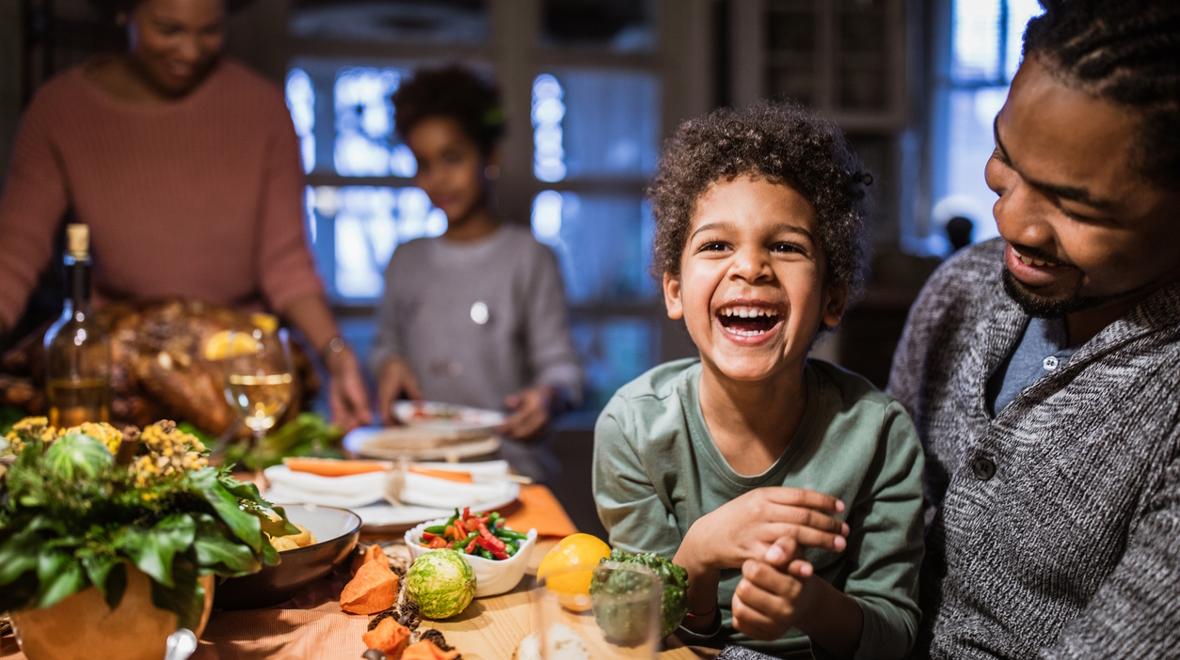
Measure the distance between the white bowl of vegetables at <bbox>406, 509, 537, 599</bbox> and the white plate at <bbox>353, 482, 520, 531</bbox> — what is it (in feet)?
0.62

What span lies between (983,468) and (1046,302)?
→ 0.22 meters

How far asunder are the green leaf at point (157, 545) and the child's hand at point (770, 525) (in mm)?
516

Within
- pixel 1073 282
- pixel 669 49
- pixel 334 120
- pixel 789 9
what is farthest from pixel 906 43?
pixel 1073 282

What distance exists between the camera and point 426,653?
931 millimetres

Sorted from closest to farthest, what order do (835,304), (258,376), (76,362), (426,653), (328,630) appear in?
(426,653), (328,630), (835,304), (258,376), (76,362)

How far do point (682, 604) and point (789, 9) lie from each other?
3.69 meters

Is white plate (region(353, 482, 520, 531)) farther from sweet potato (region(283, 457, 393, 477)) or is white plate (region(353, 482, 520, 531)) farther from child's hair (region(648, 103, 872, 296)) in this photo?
child's hair (region(648, 103, 872, 296))

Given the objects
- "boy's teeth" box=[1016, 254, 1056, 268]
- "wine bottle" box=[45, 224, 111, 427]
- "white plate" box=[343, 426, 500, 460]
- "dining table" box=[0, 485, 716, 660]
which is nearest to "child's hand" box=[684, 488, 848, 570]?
"dining table" box=[0, 485, 716, 660]

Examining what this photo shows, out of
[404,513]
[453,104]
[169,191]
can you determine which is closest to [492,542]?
[404,513]

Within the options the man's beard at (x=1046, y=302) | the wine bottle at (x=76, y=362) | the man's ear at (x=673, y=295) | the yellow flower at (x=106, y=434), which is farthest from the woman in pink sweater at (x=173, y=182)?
the man's beard at (x=1046, y=302)

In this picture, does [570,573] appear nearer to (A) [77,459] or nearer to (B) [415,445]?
(A) [77,459]

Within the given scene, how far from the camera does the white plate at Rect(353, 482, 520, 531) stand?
1398 mm

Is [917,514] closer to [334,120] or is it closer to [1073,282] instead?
[1073,282]

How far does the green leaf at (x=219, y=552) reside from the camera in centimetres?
88
